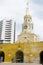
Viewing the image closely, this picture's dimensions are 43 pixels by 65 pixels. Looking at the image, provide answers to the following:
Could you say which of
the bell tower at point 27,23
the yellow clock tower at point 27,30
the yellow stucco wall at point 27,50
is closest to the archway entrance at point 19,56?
the yellow stucco wall at point 27,50

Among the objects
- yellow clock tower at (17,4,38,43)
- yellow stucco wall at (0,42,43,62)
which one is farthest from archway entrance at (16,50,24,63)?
yellow clock tower at (17,4,38,43)

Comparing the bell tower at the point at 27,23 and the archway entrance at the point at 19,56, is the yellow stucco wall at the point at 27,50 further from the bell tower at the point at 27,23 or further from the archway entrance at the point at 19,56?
the bell tower at the point at 27,23

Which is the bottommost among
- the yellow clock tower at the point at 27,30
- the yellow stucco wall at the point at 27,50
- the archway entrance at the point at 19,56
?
the archway entrance at the point at 19,56

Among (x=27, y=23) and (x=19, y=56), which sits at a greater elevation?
(x=27, y=23)

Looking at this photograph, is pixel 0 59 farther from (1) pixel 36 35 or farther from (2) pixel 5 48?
(1) pixel 36 35

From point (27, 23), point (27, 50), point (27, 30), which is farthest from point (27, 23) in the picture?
point (27, 50)

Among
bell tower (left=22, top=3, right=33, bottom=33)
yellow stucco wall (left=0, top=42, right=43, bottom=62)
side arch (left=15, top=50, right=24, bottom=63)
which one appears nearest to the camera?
yellow stucco wall (left=0, top=42, right=43, bottom=62)

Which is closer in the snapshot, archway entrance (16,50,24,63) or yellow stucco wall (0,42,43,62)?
yellow stucco wall (0,42,43,62)

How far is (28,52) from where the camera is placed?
27234 mm

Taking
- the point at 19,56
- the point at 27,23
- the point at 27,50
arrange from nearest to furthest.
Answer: the point at 27,50
the point at 19,56
the point at 27,23

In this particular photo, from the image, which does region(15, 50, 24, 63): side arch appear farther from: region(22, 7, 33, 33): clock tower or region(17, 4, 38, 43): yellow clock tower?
region(22, 7, 33, 33): clock tower

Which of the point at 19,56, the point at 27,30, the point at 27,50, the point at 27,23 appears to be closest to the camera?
the point at 27,50

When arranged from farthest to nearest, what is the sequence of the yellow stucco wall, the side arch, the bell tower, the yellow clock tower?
the bell tower → the yellow clock tower → the side arch → the yellow stucco wall

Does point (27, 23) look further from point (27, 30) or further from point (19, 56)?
point (19, 56)
